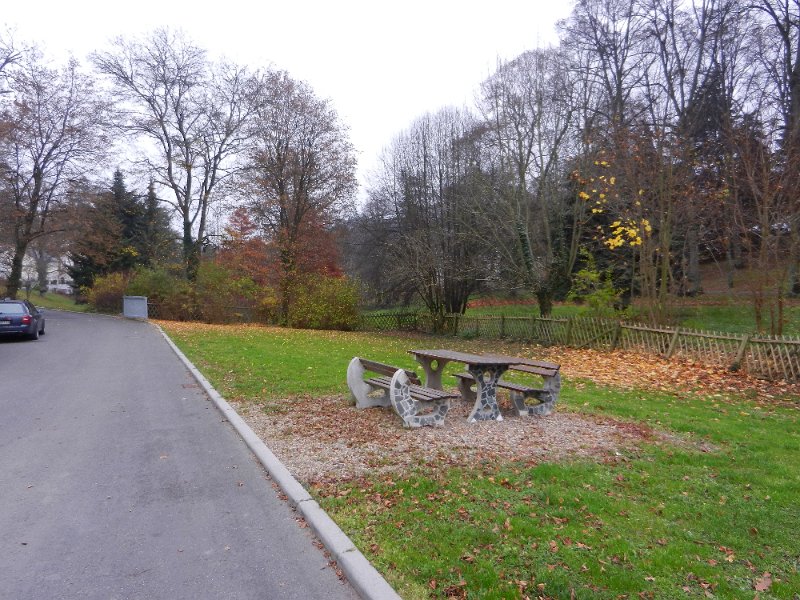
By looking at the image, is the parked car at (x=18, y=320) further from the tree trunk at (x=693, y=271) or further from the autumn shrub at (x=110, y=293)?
the tree trunk at (x=693, y=271)

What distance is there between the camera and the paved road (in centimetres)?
353

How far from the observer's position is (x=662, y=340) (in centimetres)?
1386

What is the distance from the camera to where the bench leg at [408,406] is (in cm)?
673

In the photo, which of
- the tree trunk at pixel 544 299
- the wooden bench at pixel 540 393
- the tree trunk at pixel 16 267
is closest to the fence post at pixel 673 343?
the wooden bench at pixel 540 393

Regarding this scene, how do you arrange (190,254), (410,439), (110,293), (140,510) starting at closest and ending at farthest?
1. (140,510)
2. (410,439)
3. (190,254)
4. (110,293)

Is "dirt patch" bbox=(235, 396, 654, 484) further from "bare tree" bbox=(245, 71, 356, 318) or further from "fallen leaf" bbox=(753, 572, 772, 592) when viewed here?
"bare tree" bbox=(245, 71, 356, 318)

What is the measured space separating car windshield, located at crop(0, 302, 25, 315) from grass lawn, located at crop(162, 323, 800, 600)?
57.3 feet

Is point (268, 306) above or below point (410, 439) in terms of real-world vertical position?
above

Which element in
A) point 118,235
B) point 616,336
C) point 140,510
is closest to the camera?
point 140,510

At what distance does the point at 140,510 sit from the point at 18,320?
1666 cm

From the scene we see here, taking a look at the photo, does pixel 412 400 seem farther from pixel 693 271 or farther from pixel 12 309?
pixel 693 271

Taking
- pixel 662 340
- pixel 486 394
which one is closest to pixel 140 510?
pixel 486 394

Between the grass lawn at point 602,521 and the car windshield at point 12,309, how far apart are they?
17.5 meters

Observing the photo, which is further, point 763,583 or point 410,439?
point 410,439
